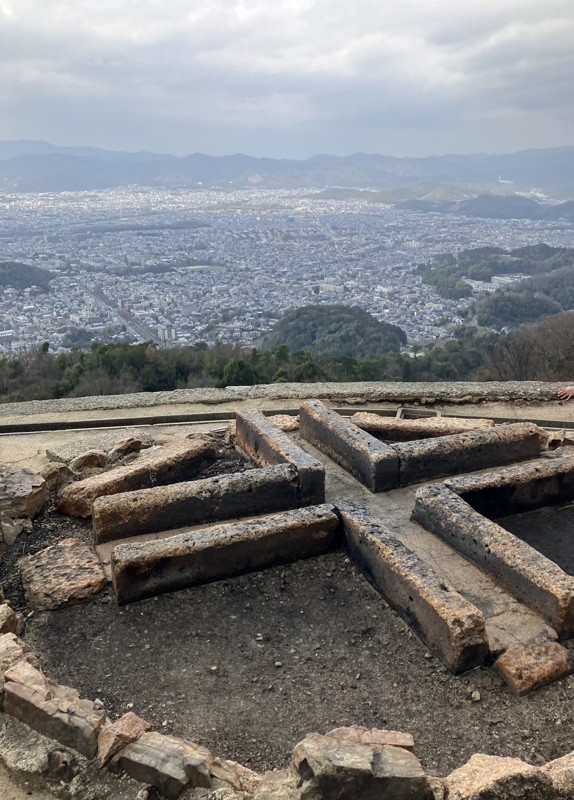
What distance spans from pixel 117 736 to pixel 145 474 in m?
3.11

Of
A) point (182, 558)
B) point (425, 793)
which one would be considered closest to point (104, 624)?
point (182, 558)

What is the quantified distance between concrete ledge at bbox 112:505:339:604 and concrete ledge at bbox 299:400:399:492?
2.70 ft

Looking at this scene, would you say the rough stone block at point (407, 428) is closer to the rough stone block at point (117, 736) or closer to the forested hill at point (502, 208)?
the rough stone block at point (117, 736)

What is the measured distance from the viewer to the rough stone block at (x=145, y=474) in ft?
18.9

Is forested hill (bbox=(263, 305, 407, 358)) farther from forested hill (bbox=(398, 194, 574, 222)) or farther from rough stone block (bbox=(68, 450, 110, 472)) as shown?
forested hill (bbox=(398, 194, 574, 222))

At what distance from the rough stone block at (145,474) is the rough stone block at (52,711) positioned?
2.38 metres

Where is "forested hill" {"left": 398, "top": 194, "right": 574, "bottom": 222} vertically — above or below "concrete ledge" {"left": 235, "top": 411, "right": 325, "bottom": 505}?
above

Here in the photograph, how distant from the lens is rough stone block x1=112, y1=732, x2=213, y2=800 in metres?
2.96

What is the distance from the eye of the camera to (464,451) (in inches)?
240

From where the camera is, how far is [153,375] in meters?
19.5

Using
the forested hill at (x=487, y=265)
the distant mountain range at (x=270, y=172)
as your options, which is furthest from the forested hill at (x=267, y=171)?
the forested hill at (x=487, y=265)

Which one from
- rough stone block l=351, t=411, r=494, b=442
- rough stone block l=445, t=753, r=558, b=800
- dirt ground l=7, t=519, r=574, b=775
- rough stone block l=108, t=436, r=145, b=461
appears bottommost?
dirt ground l=7, t=519, r=574, b=775

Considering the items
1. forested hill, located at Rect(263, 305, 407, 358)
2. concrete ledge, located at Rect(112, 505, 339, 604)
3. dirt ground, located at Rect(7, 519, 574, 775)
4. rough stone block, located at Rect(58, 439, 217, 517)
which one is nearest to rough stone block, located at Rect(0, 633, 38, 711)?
dirt ground, located at Rect(7, 519, 574, 775)

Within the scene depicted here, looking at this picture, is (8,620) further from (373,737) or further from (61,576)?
(373,737)
